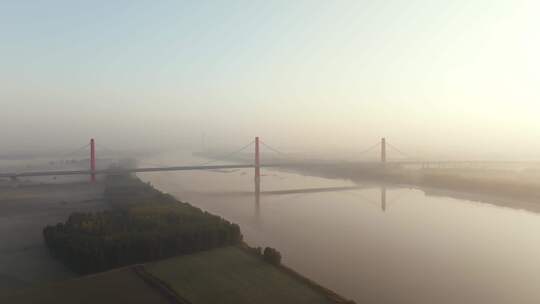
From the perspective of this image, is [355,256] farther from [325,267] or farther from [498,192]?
[498,192]

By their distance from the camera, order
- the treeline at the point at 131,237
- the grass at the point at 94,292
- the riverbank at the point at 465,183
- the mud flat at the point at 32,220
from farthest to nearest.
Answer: the riverbank at the point at 465,183
the treeline at the point at 131,237
the mud flat at the point at 32,220
the grass at the point at 94,292

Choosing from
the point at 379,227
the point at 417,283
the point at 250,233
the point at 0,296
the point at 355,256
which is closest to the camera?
the point at 0,296

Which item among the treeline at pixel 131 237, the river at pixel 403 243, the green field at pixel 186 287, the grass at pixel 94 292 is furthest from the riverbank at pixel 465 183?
the grass at pixel 94 292

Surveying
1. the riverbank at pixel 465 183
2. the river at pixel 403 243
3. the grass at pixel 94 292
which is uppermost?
the riverbank at pixel 465 183

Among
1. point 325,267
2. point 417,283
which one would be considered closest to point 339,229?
point 325,267

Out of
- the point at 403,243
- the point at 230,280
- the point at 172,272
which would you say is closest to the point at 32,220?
the point at 172,272

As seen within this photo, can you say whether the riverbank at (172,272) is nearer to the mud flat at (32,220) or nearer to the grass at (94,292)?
the grass at (94,292)

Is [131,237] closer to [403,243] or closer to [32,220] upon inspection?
[32,220]
